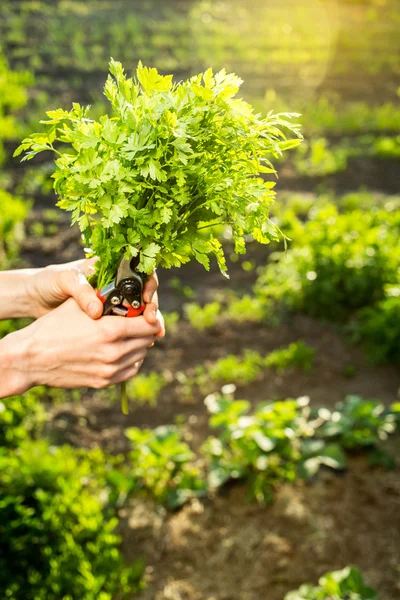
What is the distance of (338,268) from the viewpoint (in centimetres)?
503

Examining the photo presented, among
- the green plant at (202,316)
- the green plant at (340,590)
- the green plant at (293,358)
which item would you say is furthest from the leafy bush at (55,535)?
the green plant at (202,316)

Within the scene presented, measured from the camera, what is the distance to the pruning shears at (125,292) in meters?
1.74

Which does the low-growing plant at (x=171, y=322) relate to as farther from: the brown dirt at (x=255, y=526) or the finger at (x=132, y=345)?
the finger at (x=132, y=345)

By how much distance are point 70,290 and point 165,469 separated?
190 centimetres

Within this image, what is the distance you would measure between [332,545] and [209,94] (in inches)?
94.9

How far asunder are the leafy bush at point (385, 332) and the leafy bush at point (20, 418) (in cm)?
234

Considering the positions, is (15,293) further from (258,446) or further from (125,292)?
(258,446)

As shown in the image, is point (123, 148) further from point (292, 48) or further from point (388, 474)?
point (292, 48)

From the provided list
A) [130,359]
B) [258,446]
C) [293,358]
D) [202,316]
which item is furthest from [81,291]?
[202,316]

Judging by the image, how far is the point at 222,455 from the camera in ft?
11.4

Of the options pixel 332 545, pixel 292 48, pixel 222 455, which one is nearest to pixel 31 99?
pixel 292 48

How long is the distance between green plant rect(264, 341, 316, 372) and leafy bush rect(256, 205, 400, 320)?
62cm

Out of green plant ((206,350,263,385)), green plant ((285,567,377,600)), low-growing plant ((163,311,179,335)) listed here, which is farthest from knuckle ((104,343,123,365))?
low-growing plant ((163,311,179,335))

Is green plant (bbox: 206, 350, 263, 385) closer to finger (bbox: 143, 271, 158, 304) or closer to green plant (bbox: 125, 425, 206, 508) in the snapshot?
green plant (bbox: 125, 425, 206, 508)
